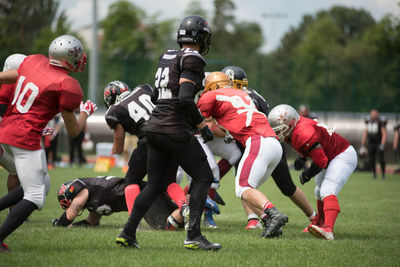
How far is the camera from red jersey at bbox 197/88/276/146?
5848 mm

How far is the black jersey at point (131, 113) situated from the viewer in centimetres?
628

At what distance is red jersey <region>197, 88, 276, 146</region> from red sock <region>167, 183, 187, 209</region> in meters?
1.01

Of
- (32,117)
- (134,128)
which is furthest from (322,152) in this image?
(32,117)

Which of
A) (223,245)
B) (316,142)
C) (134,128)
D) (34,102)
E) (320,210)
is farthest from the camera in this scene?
(320,210)

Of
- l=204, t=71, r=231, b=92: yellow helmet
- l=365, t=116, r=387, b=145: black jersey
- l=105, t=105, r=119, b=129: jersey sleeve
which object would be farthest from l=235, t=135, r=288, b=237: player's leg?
l=365, t=116, r=387, b=145: black jersey

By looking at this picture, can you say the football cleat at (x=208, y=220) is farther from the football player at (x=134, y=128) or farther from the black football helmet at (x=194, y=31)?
the black football helmet at (x=194, y=31)

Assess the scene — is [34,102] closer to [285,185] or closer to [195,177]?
[195,177]

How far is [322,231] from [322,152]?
0.85m

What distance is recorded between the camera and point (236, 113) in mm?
5906

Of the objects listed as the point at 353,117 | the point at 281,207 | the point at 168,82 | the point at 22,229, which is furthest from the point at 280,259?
the point at 353,117

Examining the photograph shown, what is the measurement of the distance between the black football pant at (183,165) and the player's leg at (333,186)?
1.55 m

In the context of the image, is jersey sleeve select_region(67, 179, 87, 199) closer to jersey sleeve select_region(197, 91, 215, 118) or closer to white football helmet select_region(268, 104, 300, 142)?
jersey sleeve select_region(197, 91, 215, 118)

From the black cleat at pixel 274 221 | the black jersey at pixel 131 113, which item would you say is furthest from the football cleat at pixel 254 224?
the black jersey at pixel 131 113

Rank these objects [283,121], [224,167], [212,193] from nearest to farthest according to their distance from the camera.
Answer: [283,121], [212,193], [224,167]
